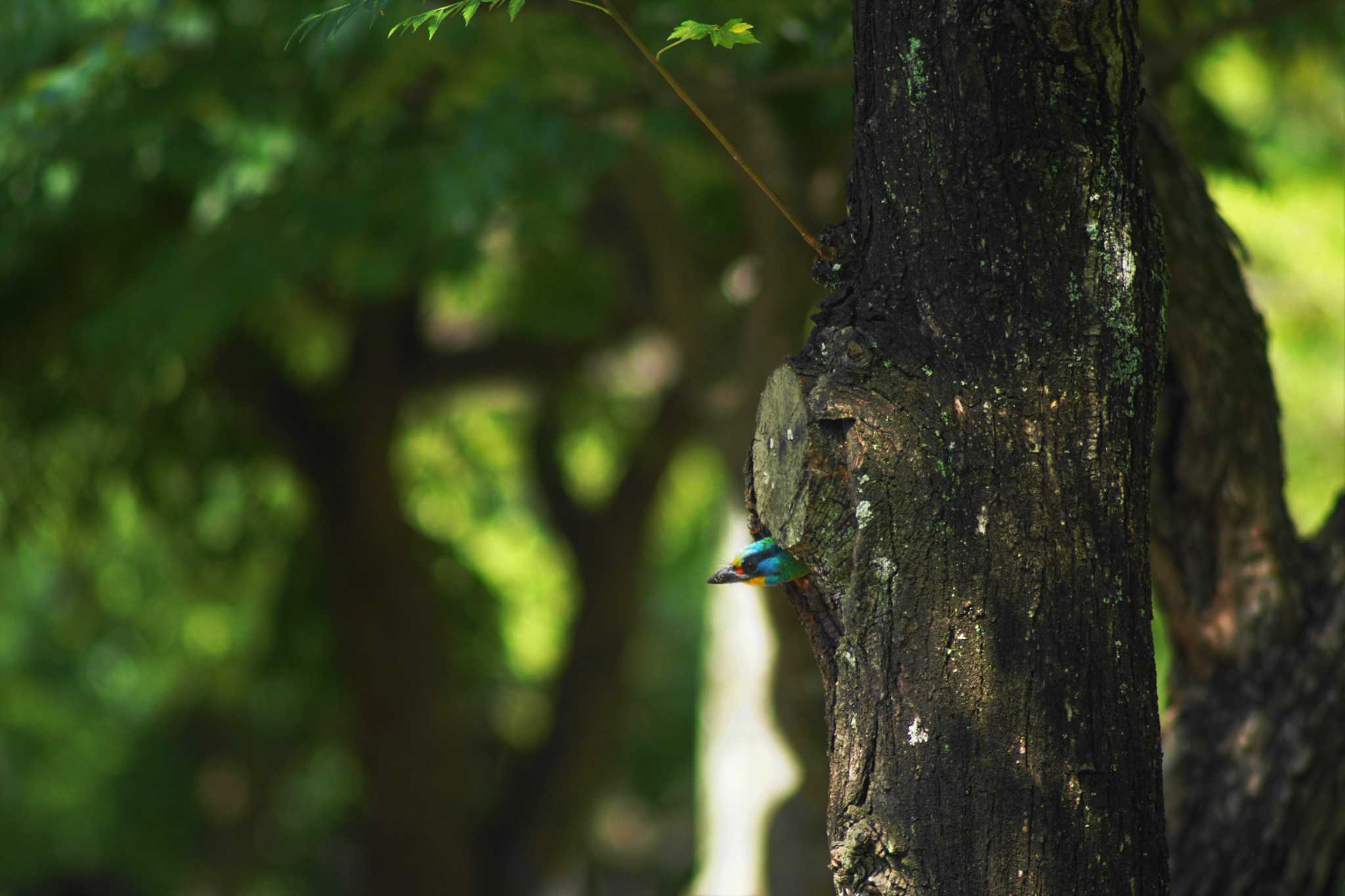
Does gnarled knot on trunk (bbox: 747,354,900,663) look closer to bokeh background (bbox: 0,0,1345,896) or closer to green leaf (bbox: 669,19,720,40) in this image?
green leaf (bbox: 669,19,720,40)

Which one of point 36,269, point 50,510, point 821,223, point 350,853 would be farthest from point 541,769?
point 350,853

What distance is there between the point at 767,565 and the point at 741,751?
142 inches

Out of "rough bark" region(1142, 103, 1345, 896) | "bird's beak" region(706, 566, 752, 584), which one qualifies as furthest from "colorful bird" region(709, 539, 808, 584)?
"rough bark" region(1142, 103, 1345, 896)

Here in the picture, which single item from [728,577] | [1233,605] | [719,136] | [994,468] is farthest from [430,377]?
[994,468]

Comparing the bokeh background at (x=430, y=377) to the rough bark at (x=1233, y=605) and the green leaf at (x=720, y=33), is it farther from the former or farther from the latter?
the green leaf at (x=720, y=33)

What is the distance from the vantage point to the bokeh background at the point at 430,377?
4309 millimetres

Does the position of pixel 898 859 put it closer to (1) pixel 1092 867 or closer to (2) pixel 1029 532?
(1) pixel 1092 867

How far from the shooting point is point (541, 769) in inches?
360

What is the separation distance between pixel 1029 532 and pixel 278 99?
338cm

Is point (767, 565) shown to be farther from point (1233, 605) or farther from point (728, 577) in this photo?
point (1233, 605)

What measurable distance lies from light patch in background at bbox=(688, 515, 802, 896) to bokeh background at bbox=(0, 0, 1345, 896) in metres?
0.02

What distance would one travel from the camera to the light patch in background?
5.30 m

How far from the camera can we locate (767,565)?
2.04 meters

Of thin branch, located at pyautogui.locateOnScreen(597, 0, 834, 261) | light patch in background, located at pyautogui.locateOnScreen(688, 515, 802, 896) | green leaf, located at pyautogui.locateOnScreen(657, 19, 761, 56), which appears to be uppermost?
green leaf, located at pyautogui.locateOnScreen(657, 19, 761, 56)
